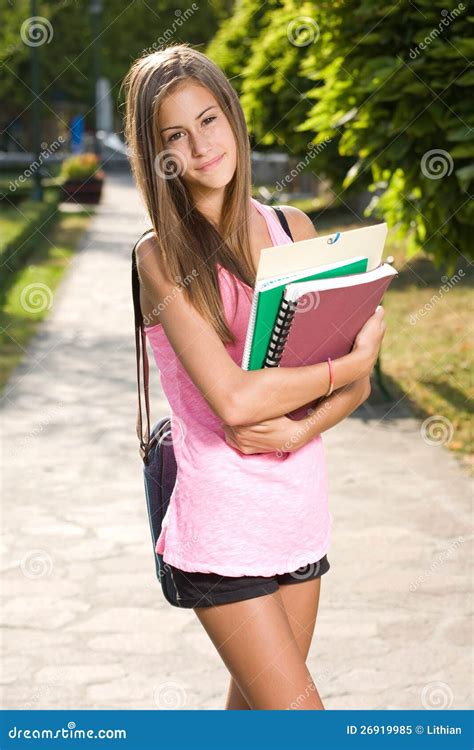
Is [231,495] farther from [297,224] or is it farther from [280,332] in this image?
[297,224]

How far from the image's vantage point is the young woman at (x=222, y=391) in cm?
228

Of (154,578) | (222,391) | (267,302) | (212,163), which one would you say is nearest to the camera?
(267,302)

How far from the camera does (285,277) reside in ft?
7.09

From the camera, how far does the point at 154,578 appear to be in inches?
207

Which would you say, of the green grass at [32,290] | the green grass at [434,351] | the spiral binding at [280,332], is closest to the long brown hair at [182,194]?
A: the spiral binding at [280,332]

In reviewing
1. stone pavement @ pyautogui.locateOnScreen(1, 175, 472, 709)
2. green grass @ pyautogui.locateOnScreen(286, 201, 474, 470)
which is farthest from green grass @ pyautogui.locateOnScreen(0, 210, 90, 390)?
green grass @ pyautogui.locateOnScreen(286, 201, 474, 470)

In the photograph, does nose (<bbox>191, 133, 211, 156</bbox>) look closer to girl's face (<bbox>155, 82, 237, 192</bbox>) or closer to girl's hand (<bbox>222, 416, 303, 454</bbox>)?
girl's face (<bbox>155, 82, 237, 192</bbox>)

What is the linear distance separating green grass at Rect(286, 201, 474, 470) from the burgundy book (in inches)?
181

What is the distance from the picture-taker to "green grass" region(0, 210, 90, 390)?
11.0 metres

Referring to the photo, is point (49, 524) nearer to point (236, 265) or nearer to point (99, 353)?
point (236, 265)

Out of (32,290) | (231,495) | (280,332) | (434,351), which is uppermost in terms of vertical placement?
(280,332)

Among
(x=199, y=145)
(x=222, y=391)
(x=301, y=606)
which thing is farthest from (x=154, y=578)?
(x=199, y=145)

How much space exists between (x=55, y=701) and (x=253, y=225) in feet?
7.16

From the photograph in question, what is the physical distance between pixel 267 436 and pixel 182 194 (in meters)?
0.53
